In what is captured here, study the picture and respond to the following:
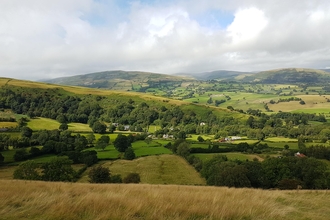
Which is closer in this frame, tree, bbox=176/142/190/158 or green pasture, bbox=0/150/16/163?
green pasture, bbox=0/150/16/163

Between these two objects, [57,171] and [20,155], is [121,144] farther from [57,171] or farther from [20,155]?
[57,171]

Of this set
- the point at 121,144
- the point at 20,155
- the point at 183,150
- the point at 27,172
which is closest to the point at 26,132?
the point at 20,155

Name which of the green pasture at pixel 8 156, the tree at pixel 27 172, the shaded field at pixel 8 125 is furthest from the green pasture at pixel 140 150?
the shaded field at pixel 8 125

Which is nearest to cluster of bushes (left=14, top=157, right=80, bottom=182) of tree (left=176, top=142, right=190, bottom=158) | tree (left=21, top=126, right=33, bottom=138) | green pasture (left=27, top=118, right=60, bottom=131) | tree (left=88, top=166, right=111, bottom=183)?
tree (left=88, top=166, right=111, bottom=183)

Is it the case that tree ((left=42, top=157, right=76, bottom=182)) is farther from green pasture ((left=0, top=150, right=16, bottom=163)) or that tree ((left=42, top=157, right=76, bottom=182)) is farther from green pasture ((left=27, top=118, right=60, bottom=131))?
green pasture ((left=27, top=118, right=60, bottom=131))

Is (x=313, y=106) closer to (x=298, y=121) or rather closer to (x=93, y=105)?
(x=298, y=121)

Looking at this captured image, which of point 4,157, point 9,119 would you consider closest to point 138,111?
point 9,119

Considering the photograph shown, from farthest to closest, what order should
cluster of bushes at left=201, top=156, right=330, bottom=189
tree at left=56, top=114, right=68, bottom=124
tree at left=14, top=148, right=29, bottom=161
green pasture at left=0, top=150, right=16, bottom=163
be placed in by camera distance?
1. tree at left=56, top=114, right=68, bottom=124
2. tree at left=14, top=148, right=29, bottom=161
3. green pasture at left=0, top=150, right=16, bottom=163
4. cluster of bushes at left=201, top=156, right=330, bottom=189

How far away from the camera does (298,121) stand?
447ft

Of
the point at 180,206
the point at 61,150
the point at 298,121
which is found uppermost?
the point at 180,206

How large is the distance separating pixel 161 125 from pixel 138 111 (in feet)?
75.0

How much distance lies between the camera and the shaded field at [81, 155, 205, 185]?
48.7 meters

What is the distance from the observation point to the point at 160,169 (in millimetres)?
55969

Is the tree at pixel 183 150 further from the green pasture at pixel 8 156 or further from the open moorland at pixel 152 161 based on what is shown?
the green pasture at pixel 8 156
